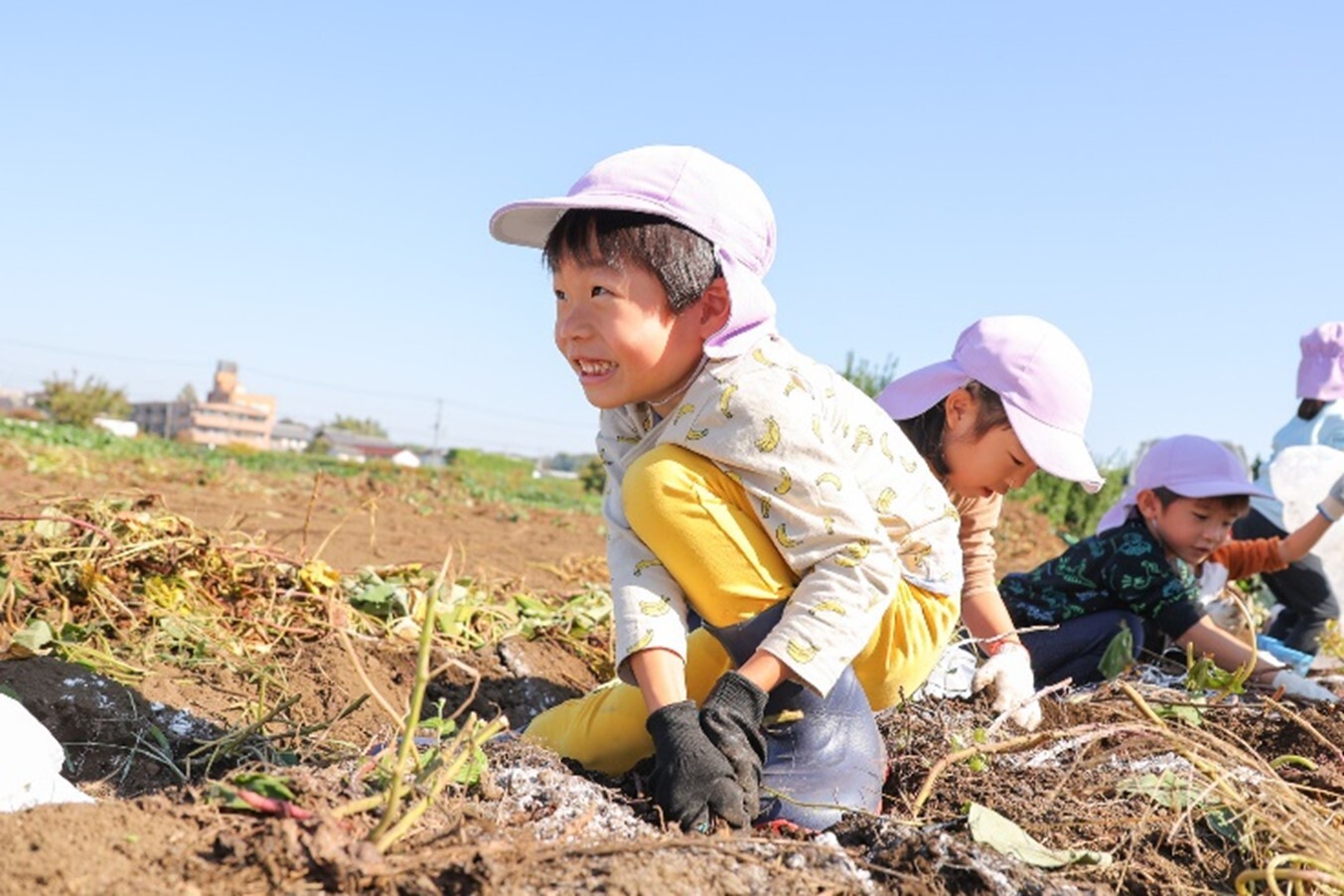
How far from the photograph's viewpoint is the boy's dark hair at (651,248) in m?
2.02

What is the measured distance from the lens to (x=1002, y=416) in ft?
9.32

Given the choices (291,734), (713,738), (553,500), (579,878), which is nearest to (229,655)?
(291,734)

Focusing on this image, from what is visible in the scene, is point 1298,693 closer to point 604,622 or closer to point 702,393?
point 604,622

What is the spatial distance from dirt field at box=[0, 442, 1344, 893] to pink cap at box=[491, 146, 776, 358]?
0.74 metres

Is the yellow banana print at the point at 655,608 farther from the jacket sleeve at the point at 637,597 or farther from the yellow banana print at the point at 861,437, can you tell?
the yellow banana print at the point at 861,437

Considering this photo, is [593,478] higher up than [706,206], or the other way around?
[706,206]

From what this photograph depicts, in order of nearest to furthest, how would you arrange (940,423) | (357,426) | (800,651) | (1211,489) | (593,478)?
(800,651), (940,423), (1211,489), (593,478), (357,426)

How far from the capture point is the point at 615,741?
2.13 meters

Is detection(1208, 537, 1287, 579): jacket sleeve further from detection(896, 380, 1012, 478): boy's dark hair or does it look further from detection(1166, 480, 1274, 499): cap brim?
detection(896, 380, 1012, 478): boy's dark hair

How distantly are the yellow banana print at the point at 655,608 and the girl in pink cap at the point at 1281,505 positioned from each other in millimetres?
3864

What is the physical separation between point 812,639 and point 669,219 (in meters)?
0.69

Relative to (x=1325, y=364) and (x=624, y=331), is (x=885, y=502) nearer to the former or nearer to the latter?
(x=624, y=331)

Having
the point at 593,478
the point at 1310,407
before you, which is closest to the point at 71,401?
the point at 593,478

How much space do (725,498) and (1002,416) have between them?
1.05 m
